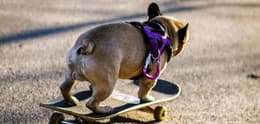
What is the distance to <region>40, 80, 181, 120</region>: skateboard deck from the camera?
3.40 metres

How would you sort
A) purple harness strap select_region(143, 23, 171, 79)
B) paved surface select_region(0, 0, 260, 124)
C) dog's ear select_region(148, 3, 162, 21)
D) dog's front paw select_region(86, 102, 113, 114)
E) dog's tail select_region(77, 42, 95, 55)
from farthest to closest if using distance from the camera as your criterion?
paved surface select_region(0, 0, 260, 124)
dog's ear select_region(148, 3, 162, 21)
purple harness strap select_region(143, 23, 171, 79)
dog's front paw select_region(86, 102, 113, 114)
dog's tail select_region(77, 42, 95, 55)

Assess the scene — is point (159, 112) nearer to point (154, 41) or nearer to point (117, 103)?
point (117, 103)

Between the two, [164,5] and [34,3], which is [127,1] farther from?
[34,3]

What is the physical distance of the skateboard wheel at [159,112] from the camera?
3844 millimetres

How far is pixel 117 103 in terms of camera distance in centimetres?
370

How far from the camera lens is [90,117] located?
3.34m

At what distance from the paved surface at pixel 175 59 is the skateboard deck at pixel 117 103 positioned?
0.53 feet

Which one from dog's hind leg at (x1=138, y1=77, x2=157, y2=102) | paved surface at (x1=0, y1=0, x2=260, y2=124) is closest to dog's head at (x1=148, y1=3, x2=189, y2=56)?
dog's hind leg at (x1=138, y1=77, x2=157, y2=102)

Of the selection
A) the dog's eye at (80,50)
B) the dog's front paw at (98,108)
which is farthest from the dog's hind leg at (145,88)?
the dog's eye at (80,50)

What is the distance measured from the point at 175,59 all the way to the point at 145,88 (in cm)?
175

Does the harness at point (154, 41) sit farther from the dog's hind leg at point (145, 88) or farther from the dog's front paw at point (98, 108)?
the dog's front paw at point (98, 108)

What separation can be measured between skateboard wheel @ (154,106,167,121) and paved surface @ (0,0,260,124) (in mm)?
69

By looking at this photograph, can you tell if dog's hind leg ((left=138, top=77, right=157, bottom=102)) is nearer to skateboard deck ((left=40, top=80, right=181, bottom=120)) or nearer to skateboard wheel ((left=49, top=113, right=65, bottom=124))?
skateboard deck ((left=40, top=80, right=181, bottom=120))

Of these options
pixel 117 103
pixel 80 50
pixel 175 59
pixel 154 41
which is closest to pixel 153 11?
pixel 154 41
